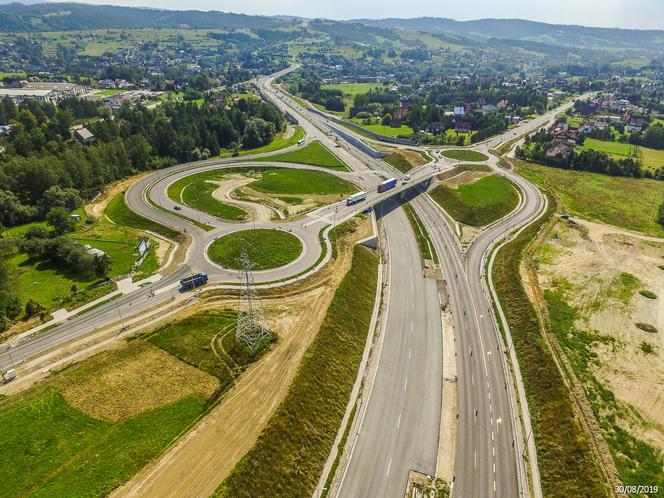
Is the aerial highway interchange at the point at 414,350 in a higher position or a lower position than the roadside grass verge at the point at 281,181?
lower

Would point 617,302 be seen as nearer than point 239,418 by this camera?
No

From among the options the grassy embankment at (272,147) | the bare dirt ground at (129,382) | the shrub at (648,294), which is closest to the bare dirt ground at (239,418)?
the bare dirt ground at (129,382)

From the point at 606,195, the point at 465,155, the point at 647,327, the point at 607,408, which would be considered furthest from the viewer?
the point at 465,155

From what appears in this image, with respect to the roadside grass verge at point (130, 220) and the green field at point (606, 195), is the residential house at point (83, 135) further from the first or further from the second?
the green field at point (606, 195)

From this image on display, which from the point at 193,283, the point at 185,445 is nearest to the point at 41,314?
the point at 193,283

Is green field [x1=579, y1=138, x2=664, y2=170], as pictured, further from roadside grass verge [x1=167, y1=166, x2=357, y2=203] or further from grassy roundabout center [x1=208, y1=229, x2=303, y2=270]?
grassy roundabout center [x1=208, y1=229, x2=303, y2=270]

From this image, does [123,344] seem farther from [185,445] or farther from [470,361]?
[470,361]

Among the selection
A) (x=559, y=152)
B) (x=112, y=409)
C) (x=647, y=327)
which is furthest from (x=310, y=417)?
(x=559, y=152)

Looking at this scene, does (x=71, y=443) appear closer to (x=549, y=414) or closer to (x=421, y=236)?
(x=549, y=414)
